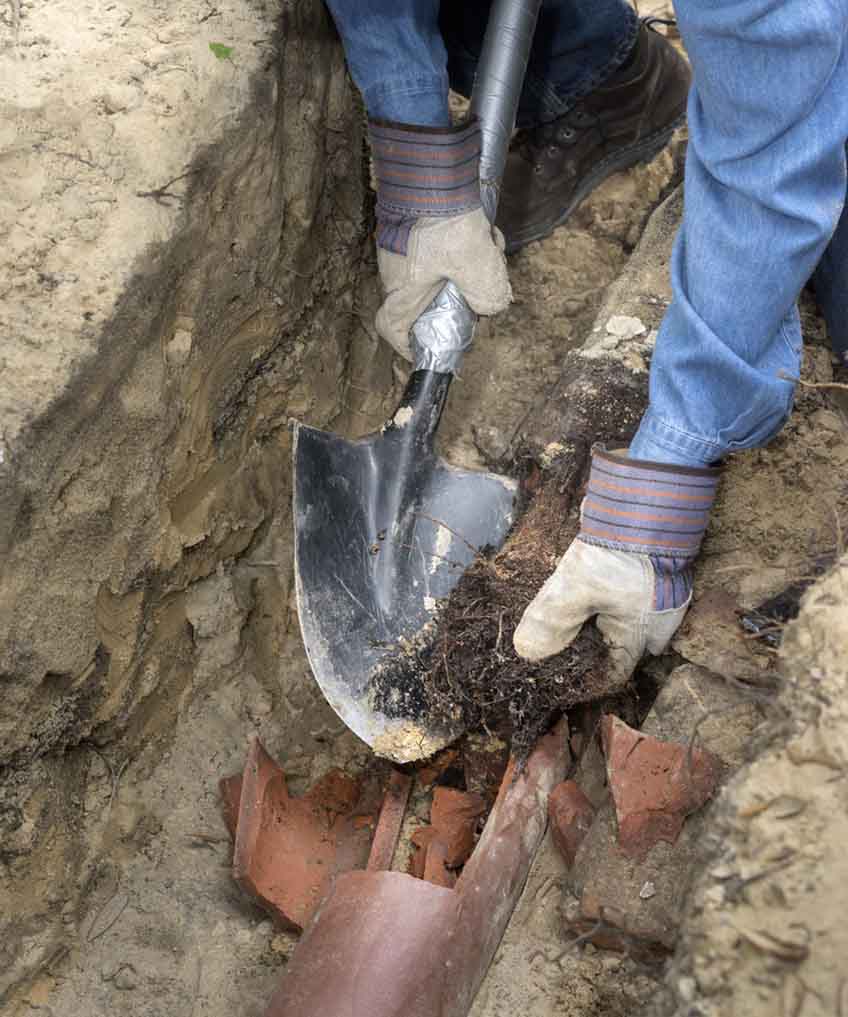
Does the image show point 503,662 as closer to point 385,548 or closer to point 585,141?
point 385,548

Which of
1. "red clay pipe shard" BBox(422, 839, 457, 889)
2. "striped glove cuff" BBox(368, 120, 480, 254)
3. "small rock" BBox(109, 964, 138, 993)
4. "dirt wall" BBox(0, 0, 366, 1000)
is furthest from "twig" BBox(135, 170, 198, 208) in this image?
"small rock" BBox(109, 964, 138, 993)

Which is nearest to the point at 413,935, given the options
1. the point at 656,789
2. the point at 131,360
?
the point at 656,789

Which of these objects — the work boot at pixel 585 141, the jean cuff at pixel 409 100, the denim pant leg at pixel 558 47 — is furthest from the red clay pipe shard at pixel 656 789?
the denim pant leg at pixel 558 47

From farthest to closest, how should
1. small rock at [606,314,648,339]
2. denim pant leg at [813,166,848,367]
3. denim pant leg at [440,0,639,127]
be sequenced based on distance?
1. denim pant leg at [440,0,639,127]
2. small rock at [606,314,648,339]
3. denim pant leg at [813,166,848,367]

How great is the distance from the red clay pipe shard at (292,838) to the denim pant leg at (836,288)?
4.86 feet

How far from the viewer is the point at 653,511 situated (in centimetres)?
175

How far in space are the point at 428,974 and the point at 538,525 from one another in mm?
888

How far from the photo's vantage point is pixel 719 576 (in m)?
1.91

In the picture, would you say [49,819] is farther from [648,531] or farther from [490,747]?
[648,531]

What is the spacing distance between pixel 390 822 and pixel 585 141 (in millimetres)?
1977

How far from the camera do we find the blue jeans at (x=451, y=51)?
2186 millimetres

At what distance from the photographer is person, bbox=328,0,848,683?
1534 millimetres

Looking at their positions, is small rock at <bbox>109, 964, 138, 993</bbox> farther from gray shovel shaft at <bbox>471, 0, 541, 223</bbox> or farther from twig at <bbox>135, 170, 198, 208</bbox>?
gray shovel shaft at <bbox>471, 0, 541, 223</bbox>

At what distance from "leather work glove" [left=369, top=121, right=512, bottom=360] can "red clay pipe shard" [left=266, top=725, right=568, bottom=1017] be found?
116 cm
